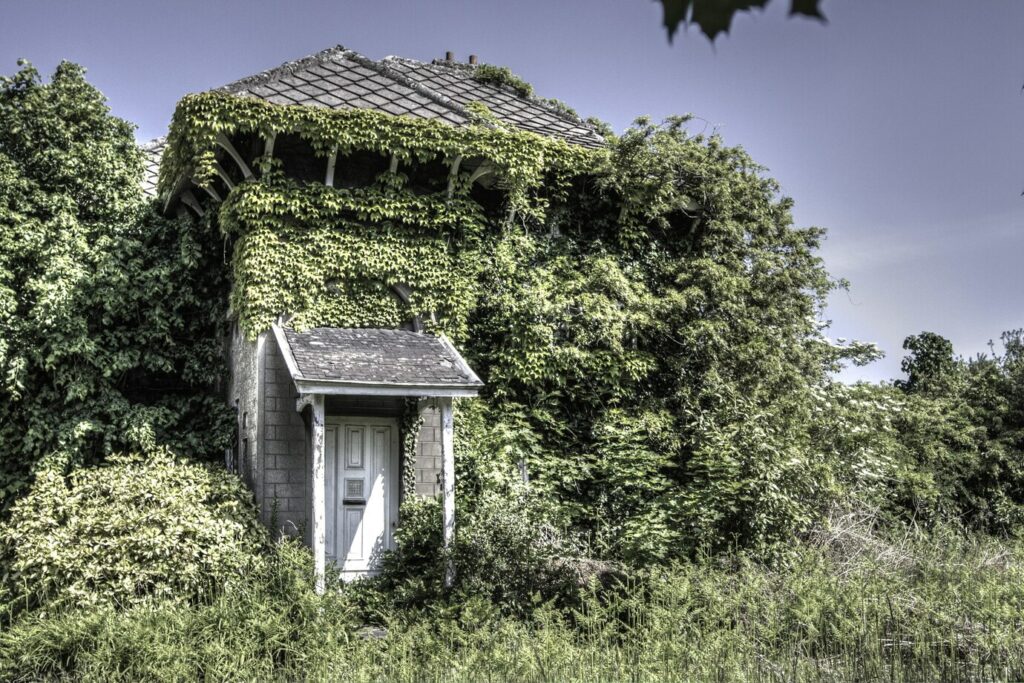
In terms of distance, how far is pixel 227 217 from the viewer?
11453 millimetres

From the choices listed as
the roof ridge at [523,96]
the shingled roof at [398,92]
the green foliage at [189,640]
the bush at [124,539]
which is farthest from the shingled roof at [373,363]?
the roof ridge at [523,96]

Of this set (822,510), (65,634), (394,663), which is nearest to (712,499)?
(822,510)

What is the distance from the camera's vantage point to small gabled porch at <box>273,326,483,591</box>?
9.69 metres

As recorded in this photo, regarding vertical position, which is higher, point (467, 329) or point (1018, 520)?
point (467, 329)

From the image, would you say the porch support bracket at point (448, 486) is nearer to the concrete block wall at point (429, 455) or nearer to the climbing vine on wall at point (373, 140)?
the concrete block wall at point (429, 455)

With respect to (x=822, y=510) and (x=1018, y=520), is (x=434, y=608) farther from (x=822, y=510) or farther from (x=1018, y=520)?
(x=1018, y=520)

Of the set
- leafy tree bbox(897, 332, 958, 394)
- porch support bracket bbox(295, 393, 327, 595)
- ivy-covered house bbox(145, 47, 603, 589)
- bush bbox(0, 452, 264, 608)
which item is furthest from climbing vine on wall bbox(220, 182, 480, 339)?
leafy tree bbox(897, 332, 958, 394)

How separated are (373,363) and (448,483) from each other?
5.06 ft

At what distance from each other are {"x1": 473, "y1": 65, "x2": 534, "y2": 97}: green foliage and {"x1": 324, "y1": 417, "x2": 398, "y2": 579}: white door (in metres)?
6.14

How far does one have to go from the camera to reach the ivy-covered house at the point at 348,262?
10.7m

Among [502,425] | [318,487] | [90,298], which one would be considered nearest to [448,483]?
[318,487]

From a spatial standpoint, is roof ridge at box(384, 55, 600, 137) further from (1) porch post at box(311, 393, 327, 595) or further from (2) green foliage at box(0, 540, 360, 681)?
(2) green foliage at box(0, 540, 360, 681)

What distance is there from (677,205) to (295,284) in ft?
18.2

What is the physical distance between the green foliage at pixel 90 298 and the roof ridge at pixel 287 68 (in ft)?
6.76
